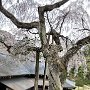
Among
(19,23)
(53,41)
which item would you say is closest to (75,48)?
(53,41)

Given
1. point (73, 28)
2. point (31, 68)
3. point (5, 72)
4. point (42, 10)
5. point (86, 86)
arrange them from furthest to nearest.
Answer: point (86, 86)
point (31, 68)
point (5, 72)
point (73, 28)
point (42, 10)

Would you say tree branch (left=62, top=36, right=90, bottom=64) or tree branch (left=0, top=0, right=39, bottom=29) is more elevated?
tree branch (left=0, top=0, right=39, bottom=29)

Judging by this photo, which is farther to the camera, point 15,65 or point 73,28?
point 15,65

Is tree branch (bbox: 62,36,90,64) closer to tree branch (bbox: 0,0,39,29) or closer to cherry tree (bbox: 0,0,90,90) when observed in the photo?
cherry tree (bbox: 0,0,90,90)

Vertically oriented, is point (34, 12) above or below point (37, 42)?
above

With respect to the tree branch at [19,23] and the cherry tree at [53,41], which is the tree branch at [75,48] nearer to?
the cherry tree at [53,41]

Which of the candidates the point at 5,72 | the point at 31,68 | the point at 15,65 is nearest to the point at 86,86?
the point at 31,68

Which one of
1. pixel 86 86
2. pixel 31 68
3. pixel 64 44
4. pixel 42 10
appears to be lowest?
pixel 86 86

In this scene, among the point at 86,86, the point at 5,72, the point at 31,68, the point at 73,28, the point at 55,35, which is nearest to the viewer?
the point at 55,35

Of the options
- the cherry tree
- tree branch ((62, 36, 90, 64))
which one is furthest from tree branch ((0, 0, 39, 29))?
tree branch ((62, 36, 90, 64))

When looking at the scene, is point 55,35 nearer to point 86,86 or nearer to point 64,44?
point 64,44

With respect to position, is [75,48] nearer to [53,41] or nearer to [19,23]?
[53,41]

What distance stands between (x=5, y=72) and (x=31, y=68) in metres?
3.66

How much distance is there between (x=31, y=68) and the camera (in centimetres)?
1664
